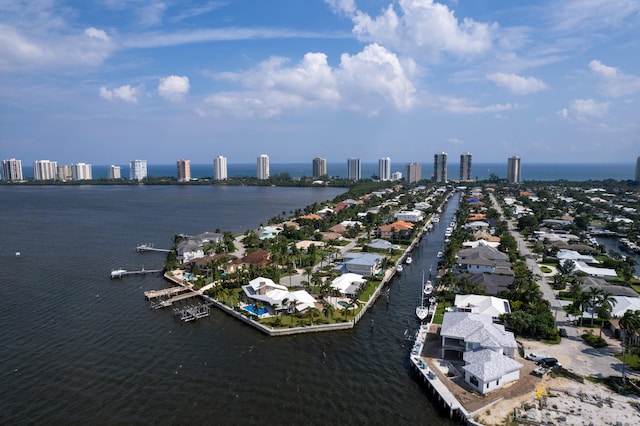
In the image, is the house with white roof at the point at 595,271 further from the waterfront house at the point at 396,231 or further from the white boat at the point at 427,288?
the waterfront house at the point at 396,231

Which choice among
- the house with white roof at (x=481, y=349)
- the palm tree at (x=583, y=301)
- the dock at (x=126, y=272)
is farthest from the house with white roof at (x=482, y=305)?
the dock at (x=126, y=272)

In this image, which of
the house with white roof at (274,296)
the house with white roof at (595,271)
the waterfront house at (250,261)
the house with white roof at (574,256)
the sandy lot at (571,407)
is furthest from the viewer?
the house with white roof at (574,256)

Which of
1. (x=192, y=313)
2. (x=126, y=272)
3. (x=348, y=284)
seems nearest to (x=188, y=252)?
(x=126, y=272)

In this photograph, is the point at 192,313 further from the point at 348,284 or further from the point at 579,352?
the point at 579,352

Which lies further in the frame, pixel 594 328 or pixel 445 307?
Result: pixel 445 307

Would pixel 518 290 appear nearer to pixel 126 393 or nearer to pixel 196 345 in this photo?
pixel 196 345

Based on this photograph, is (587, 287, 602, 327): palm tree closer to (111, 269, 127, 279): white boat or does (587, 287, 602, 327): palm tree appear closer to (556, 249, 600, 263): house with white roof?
(556, 249, 600, 263): house with white roof

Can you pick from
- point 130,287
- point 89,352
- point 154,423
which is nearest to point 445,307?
point 154,423
